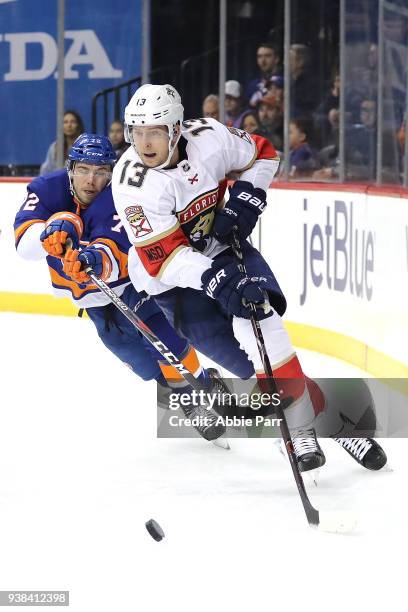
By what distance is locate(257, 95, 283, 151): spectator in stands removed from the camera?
25.5 feet

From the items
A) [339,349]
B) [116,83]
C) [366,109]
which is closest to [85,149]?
[339,349]

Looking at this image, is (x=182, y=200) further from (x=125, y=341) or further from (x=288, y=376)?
(x=125, y=341)

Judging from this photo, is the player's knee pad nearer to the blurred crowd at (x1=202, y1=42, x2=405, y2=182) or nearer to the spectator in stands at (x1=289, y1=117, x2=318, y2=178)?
the blurred crowd at (x1=202, y1=42, x2=405, y2=182)

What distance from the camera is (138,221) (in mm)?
3756

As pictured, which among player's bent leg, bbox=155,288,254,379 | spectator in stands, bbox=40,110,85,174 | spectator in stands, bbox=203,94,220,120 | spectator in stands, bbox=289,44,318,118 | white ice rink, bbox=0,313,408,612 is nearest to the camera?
white ice rink, bbox=0,313,408,612

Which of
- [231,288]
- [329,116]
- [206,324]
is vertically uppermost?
[329,116]

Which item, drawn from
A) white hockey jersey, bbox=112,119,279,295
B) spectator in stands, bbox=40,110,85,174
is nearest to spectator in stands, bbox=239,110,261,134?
spectator in stands, bbox=40,110,85,174

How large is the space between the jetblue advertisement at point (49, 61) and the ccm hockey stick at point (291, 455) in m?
4.94

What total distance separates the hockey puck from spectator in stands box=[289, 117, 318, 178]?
4.16 m

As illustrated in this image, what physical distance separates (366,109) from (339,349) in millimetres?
1425

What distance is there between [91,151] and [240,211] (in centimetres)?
72

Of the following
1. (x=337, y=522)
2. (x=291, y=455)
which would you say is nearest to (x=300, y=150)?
(x=291, y=455)

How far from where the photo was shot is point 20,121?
29.1 feet

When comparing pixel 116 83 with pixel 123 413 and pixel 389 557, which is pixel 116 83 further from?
pixel 389 557
